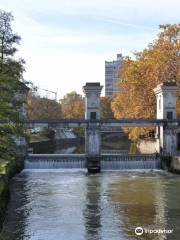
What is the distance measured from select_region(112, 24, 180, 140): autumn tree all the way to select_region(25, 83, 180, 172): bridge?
25.9 feet

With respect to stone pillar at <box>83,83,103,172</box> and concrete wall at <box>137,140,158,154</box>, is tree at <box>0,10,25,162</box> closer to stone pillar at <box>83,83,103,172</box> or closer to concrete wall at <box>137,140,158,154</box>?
stone pillar at <box>83,83,103,172</box>

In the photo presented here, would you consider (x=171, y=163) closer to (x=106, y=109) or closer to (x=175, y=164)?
(x=175, y=164)

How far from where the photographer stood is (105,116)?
4715 inches

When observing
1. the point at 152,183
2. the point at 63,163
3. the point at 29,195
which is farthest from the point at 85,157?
the point at 29,195

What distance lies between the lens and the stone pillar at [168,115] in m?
46.5

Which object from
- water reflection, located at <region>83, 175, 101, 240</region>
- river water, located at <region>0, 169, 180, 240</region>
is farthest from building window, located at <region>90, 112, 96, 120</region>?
water reflection, located at <region>83, 175, 101, 240</region>

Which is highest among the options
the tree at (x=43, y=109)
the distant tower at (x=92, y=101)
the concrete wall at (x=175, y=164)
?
the tree at (x=43, y=109)

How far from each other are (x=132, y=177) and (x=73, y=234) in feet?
59.7

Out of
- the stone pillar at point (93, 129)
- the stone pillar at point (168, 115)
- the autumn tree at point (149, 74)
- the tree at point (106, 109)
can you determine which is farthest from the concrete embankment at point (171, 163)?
the tree at point (106, 109)

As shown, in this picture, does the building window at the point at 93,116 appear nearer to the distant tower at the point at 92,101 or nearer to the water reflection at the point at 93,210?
the distant tower at the point at 92,101

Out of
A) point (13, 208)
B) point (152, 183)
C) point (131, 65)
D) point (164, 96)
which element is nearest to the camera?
point (13, 208)

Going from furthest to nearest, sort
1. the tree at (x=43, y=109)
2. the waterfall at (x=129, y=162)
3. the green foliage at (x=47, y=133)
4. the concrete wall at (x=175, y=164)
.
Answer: the tree at (x=43, y=109) → the green foliage at (x=47, y=133) → the waterfall at (x=129, y=162) → the concrete wall at (x=175, y=164)

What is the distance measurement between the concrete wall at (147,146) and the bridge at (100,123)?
5.27m

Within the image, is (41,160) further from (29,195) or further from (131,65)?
(131,65)
